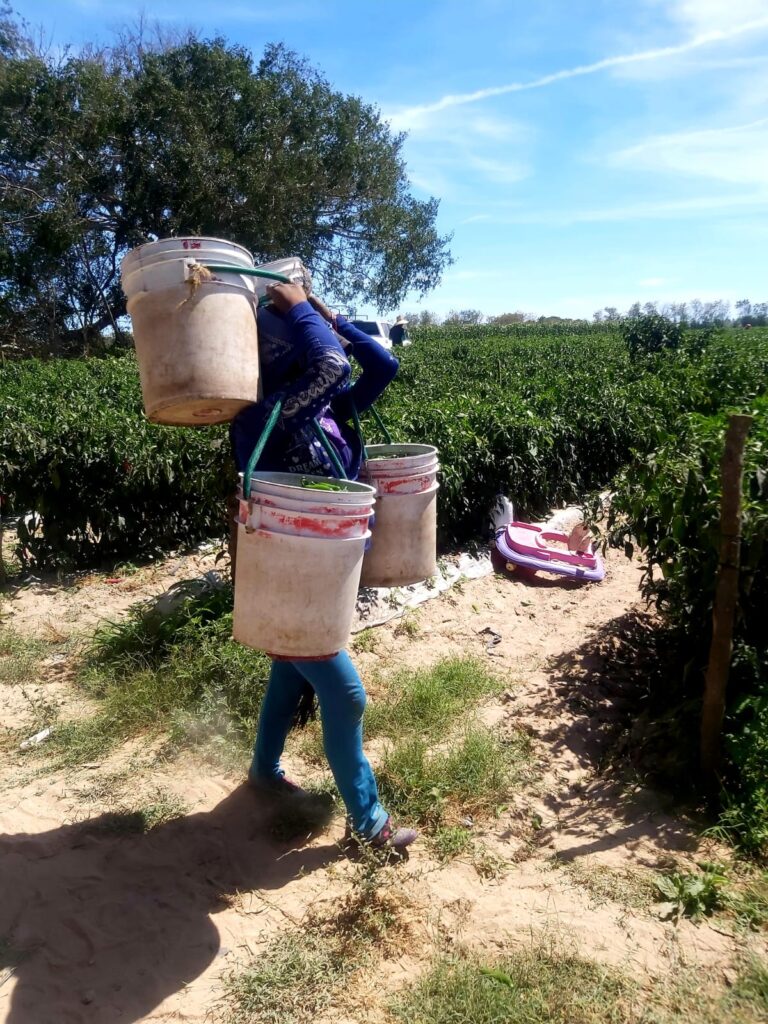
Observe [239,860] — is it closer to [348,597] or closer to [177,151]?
[348,597]

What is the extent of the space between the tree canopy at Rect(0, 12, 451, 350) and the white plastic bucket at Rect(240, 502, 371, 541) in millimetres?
23649

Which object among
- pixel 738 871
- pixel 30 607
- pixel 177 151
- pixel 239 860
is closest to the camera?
pixel 738 871

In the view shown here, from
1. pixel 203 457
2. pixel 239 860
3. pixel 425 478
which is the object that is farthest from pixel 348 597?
pixel 203 457

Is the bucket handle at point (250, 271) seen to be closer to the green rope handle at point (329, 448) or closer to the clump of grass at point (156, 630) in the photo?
the green rope handle at point (329, 448)

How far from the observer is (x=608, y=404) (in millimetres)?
8242

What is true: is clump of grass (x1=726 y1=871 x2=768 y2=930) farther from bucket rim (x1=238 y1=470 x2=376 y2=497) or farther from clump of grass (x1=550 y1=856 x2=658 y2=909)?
bucket rim (x1=238 y1=470 x2=376 y2=497)

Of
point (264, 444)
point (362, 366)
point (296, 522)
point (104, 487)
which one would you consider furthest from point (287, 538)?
point (104, 487)

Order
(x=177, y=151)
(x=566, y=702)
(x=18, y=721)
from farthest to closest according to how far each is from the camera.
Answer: (x=177, y=151), (x=566, y=702), (x=18, y=721)

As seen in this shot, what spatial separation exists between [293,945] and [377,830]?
455mm

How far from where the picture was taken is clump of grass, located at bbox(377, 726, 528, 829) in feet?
9.41

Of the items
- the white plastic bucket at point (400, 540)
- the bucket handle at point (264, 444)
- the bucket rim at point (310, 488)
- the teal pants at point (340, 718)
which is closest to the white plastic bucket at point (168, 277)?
the bucket handle at point (264, 444)

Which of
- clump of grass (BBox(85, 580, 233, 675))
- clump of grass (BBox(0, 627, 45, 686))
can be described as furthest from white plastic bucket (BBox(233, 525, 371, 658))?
clump of grass (BBox(0, 627, 45, 686))

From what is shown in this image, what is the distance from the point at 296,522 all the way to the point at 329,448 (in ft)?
1.19

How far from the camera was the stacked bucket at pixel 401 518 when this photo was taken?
260cm
